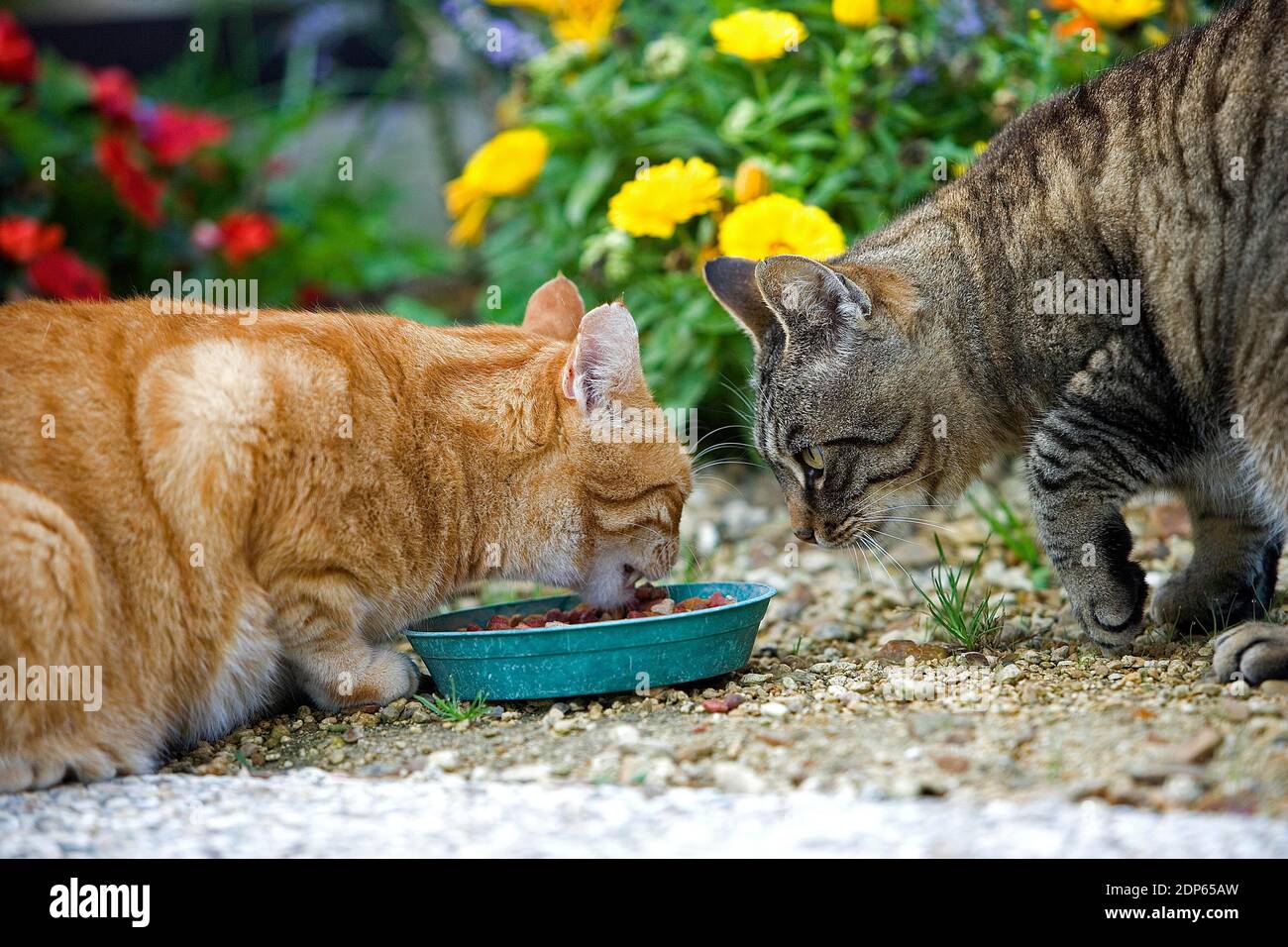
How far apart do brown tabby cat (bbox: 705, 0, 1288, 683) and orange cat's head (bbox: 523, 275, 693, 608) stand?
40cm

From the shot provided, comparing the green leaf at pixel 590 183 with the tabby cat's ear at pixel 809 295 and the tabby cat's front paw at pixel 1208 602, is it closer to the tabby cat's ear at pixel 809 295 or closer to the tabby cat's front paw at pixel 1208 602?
the tabby cat's ear at pixel 809 295

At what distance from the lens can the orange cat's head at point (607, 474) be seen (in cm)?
368

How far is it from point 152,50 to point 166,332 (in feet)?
21.1

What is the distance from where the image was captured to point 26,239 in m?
5.70

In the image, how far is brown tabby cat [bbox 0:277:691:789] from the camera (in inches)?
123

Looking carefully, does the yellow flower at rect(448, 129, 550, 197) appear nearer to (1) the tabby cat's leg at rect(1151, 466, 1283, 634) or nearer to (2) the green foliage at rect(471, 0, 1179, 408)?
(2) the green foliage at rect(471, 0, 1179, 408)

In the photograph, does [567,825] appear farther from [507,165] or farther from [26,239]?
[26,239]

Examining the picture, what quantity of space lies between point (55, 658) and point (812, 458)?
2118 mm

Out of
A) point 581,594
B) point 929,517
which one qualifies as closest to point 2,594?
point 581,594

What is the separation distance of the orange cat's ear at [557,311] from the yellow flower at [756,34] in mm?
1473

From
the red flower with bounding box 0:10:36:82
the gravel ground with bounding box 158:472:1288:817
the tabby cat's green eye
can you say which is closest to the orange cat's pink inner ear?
the tabby cat's green eye

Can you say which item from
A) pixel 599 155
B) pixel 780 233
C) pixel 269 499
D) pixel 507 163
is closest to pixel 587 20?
pixel 599 155

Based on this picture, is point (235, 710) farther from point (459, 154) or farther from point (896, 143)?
point (459, 154)

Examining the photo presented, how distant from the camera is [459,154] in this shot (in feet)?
28.6
